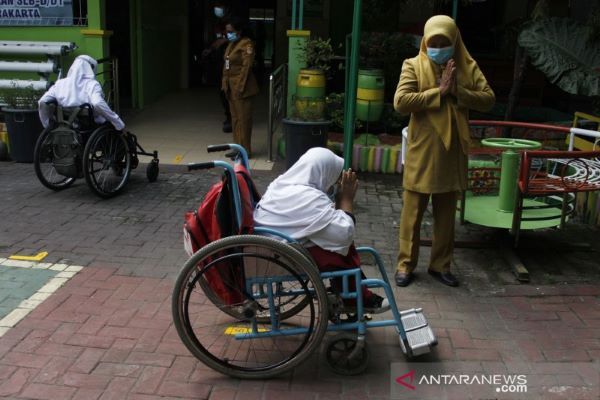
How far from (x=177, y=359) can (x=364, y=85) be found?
5.32 meters

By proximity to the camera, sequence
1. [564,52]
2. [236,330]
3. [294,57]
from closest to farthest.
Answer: [236,330]
[564,52]
[294,57]

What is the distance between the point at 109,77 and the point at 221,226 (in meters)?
6.65

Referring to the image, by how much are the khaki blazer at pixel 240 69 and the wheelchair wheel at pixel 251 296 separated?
15.6 ft

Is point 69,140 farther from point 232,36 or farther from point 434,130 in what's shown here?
point 434,130

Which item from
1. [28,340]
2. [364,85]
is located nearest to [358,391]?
[28,340]

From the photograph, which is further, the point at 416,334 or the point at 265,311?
the point at 265,311

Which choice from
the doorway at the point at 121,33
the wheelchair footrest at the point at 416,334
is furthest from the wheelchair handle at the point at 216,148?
the doorway at the point at 121,33

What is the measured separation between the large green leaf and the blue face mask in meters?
3.30

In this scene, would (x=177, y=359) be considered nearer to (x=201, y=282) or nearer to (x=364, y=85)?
(x=201, y=282)

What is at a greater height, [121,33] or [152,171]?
[121,33]

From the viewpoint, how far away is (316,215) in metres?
3.23

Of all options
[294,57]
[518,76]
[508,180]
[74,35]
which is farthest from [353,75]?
[74,35]

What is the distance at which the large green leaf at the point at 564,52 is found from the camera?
22.7 ft

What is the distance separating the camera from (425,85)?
4258mm
